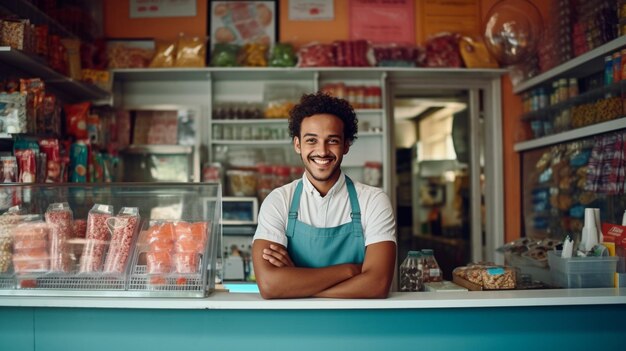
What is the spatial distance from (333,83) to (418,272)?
2562 mm

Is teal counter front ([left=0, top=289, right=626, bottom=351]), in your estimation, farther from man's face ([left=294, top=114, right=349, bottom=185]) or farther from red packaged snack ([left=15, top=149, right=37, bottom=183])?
red packaged snack ([left=15, top=149, right=37, bottom=183])

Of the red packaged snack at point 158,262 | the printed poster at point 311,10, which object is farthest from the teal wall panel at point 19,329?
the printed poster at point 311,10

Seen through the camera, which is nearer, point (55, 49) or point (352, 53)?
point (55, 49)

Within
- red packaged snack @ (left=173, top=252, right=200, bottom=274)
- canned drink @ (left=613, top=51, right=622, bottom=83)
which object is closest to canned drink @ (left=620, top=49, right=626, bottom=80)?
canned drink @ (left=613, top=51, right=622, bottom=83)

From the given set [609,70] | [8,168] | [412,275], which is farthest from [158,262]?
[609,70]

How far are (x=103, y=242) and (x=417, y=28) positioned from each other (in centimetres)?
351

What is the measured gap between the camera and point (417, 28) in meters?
4.87

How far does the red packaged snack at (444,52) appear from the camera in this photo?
456 centimetres

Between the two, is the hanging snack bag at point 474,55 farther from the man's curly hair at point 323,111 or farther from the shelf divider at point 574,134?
the man's curly hair at point 323,111

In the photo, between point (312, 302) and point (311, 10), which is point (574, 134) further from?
point (312, 302)

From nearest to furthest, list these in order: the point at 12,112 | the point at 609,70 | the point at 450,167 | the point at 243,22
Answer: the point at 12,112 < the point at 609,70 < the point at 243,22 < the point at 450,167

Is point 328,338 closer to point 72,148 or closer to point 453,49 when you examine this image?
point 72,148

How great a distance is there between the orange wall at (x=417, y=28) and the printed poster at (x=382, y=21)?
5 centimetres

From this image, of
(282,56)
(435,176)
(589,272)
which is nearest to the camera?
(589,272)
